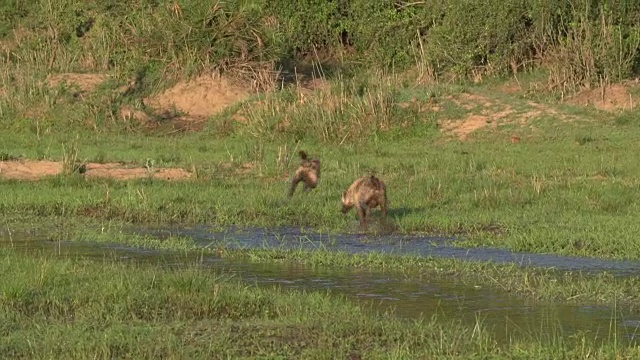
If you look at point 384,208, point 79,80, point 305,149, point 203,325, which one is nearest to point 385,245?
point 384,208

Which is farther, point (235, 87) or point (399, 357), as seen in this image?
point (235, 87)

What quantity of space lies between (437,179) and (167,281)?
23.8ft

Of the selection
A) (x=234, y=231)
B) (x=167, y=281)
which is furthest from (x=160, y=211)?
(x=167, y=281)

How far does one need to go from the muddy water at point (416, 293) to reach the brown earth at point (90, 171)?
4287 millimetres

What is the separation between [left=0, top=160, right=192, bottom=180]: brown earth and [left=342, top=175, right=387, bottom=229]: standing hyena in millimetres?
4578

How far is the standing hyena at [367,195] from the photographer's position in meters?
12.1

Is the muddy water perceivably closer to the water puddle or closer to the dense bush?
the water puddle

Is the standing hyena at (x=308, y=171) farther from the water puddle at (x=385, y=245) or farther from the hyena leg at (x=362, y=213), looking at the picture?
the hyena leg at (x=362, y=213)

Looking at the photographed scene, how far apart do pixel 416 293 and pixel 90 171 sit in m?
8.36

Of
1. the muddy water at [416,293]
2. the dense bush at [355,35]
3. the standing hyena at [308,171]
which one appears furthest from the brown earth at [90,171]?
the dense bush at [355,35]

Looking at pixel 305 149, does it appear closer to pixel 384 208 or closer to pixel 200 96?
pixel 200 96

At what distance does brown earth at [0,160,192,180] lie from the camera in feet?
53.9

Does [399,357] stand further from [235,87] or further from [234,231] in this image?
[235,87]

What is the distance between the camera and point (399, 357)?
22.7 feet
